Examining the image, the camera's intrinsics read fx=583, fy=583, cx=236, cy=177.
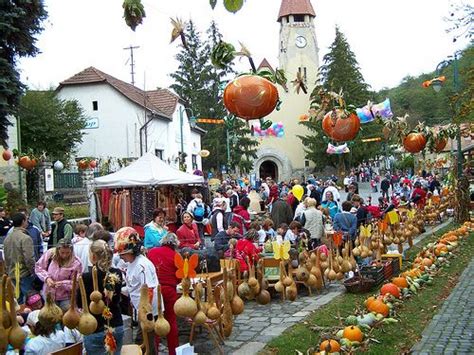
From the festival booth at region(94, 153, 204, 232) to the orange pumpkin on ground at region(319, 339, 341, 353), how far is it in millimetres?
9734

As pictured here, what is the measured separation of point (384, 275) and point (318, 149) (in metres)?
44.6

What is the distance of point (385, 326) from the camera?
7.73 metres

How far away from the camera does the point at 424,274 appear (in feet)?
35.7

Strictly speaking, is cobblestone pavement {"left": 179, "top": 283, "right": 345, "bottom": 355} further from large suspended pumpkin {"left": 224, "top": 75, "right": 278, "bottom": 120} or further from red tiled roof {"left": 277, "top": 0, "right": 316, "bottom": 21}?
red tiled roof {"left": 277, "top": 0, "right": 316, "bottom": 21}

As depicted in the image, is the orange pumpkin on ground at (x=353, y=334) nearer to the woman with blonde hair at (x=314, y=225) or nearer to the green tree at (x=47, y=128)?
the woman with blonde hair at (x=314, y=225)

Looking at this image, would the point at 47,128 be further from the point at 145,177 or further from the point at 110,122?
the point at 145,177

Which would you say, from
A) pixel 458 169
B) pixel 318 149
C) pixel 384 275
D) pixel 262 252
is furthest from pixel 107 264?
pixel 318 149

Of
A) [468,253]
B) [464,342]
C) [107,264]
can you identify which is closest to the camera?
[107,264]

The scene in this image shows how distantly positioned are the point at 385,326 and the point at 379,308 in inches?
13.5

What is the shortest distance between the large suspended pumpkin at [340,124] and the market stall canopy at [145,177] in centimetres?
780

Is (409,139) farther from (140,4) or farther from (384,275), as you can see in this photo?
(140,4)

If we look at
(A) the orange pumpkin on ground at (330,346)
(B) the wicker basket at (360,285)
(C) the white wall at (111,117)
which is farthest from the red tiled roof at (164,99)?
(A) the orange pumpkin on ground at (330,346)

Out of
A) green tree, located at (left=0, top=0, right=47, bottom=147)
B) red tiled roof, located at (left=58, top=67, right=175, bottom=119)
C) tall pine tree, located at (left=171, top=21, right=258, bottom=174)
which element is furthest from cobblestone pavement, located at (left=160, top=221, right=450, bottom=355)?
tall pine tree, located at (left=171, top=21, right=258, bottom=174)

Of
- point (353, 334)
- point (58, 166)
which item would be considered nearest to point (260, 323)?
point (353, 334)
